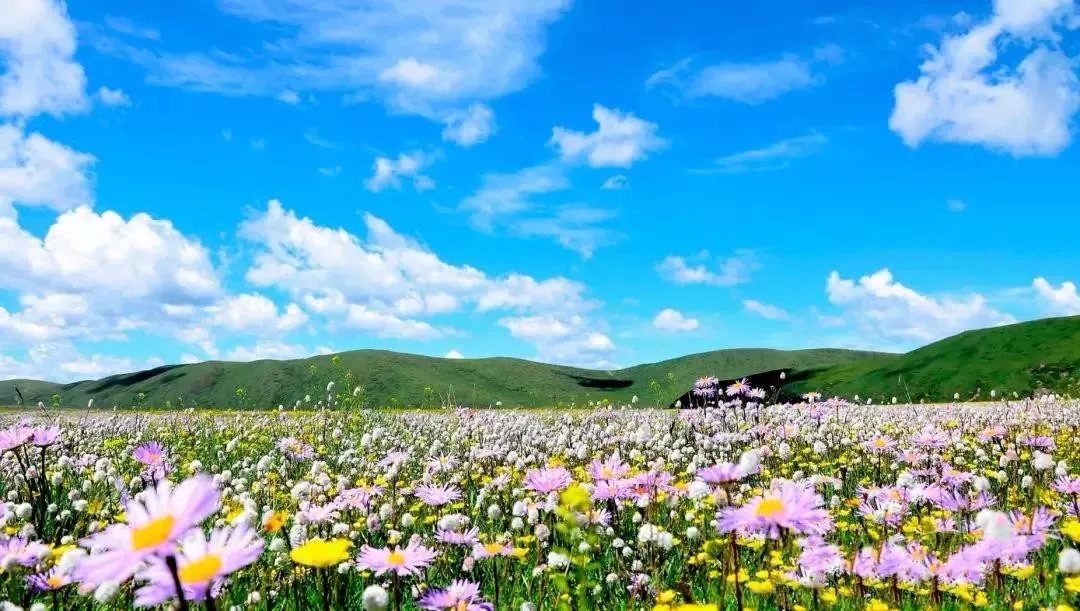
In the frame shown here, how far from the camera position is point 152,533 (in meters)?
1.85

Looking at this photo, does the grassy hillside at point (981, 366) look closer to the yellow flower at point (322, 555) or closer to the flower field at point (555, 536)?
the flower field at point (555, 536)

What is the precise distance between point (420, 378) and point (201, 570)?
135 meters

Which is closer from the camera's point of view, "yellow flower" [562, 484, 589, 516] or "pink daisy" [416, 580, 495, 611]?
"yellow flower" [562, 484, 589, 516]

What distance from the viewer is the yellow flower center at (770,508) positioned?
8.80 feet

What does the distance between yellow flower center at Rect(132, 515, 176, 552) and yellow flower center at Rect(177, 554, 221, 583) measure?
139 millimetres

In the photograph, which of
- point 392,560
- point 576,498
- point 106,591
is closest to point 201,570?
point 576,498

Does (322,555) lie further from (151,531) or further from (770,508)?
(770,508)

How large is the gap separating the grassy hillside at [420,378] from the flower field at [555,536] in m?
110

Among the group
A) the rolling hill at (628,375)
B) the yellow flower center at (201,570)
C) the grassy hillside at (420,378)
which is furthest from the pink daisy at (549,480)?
the grassy hillside at (420,378)

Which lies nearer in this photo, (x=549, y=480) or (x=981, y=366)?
(x=549, y=480)

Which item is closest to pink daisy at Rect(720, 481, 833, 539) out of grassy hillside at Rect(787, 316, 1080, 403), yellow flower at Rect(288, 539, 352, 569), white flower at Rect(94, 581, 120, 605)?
yellow flower at Rect(288, 539, 352, 569)

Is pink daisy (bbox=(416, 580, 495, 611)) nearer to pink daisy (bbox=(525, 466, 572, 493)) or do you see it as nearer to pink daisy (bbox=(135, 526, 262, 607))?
pink daisy (bbox=(525, 466, 572, 493))

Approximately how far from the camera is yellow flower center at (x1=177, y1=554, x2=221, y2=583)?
184 cm

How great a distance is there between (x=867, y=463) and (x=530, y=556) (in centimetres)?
607
